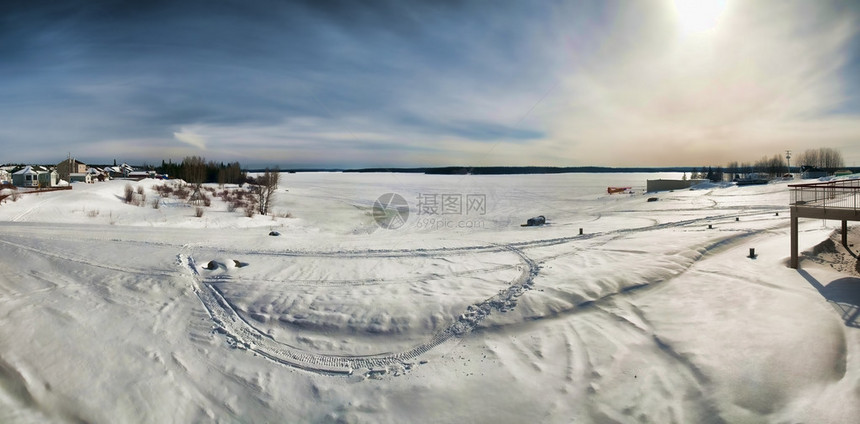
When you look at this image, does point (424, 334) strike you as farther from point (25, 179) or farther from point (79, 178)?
point (79, 178)

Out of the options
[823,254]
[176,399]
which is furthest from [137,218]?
[823,254]

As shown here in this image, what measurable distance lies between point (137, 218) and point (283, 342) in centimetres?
1757

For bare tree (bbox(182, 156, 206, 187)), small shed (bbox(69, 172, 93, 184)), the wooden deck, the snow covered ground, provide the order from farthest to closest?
bare tree (bbox(182, 156, 206, 187))
small shed (bbox(69, 172, 93, 184))
the wooden deck
the snow covered ground

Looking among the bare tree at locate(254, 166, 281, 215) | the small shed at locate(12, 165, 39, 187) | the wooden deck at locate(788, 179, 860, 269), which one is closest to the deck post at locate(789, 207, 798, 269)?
the wooden deck at locate(788, 179, 860, 269)

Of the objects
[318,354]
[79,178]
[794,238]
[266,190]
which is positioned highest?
[79,178]

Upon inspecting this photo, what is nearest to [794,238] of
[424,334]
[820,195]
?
[820,195]

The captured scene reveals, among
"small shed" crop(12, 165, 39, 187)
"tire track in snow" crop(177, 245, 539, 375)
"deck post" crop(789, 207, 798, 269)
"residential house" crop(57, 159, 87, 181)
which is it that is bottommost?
"tire track in snow" crop(177, 245, 539, 375)

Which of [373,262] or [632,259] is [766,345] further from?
[373,262]

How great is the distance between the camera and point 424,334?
7.45 meters

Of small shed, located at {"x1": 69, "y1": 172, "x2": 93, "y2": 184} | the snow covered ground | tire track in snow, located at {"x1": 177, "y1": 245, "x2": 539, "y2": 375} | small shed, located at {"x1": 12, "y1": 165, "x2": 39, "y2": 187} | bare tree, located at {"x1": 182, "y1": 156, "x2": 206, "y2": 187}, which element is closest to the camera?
the snow covered ground

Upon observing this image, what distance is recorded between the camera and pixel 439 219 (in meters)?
26.8

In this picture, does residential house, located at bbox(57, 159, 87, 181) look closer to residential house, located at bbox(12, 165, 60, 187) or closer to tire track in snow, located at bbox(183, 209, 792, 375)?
residential house, located at bbox(12, 165, 60, 187)

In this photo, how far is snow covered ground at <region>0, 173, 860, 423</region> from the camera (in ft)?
18.5

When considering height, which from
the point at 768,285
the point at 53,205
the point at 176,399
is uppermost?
the point at 53,205
